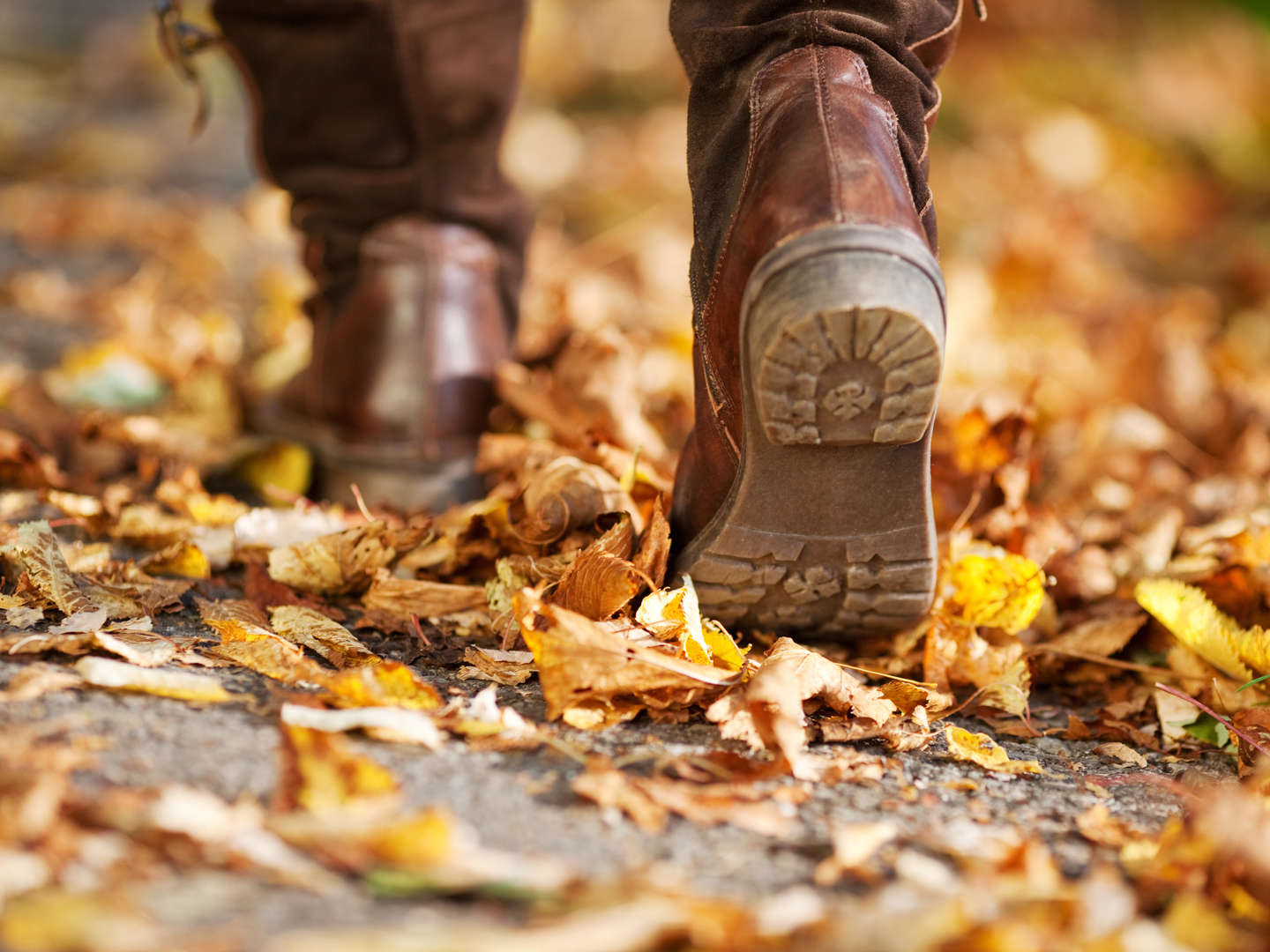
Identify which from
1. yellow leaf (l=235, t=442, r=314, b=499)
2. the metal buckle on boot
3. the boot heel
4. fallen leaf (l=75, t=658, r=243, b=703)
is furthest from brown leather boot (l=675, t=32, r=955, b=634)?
the metal buckle on boot

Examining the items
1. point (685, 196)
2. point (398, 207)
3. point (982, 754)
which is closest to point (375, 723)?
point (982, 754)

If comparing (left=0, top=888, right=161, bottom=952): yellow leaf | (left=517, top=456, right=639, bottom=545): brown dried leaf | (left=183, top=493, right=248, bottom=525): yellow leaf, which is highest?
(left=517, top=456, right=639, bottom=545): brown dried leaf

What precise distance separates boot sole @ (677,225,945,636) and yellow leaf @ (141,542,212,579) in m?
0.59

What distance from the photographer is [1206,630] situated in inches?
47.1

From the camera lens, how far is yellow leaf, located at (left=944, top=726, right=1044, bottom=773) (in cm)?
105

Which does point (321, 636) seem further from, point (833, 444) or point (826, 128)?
point (826, 128)

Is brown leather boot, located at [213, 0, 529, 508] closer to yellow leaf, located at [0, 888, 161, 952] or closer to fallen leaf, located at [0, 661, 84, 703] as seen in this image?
fallen leaf, located at [0, 661, 84, 703]

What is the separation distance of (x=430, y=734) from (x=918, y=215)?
27.2 inches

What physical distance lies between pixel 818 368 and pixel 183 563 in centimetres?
82

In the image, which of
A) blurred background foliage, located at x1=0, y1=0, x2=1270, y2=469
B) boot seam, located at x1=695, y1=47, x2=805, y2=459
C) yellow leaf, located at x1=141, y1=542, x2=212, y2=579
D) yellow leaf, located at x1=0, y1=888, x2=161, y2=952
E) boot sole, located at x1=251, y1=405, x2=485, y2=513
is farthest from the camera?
blurred background foliage, located at x1=0, y1=0, x2=1270, y2=469

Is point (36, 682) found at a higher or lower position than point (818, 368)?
lower

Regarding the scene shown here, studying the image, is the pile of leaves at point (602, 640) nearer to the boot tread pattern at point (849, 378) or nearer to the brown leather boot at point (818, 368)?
the brown leather boot at point (818, 368)

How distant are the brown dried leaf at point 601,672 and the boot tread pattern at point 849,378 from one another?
231 mm

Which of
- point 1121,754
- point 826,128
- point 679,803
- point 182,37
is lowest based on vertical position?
point 1121,754
